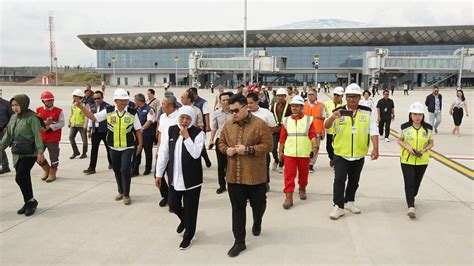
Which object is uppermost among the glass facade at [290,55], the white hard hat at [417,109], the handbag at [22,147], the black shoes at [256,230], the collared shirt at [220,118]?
the glass facade at [290,55]

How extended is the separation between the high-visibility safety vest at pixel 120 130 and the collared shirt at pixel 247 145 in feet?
7.29

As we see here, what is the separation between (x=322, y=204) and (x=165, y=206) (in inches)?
93.1

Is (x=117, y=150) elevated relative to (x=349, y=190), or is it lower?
elevated

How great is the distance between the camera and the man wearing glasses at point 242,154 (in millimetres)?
3658

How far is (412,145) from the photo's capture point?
16.4 ft

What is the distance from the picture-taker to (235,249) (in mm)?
3812

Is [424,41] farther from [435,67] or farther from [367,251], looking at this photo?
[367,251]

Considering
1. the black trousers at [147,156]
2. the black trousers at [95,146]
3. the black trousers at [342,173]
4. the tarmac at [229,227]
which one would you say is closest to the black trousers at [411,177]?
the tarmac at [229,227]

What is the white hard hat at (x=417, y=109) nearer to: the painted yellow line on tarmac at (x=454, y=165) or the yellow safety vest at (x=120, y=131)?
the painted yellow line on tarmac at (x=454, y=165)

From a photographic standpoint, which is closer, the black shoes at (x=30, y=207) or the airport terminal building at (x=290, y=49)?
the black shoes at (x=30, y=207)

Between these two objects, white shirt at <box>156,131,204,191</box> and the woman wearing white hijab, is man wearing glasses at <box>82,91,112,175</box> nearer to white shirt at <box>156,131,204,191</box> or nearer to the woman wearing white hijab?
the woman wearing white hijab

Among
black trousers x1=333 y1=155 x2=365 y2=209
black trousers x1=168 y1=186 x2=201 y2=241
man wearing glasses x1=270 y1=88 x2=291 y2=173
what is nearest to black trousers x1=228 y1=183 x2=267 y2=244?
black trousers x1=168 y1=186 x2=201 y2=241

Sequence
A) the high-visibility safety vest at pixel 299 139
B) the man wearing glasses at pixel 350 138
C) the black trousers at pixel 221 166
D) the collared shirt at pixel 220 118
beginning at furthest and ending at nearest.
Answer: the collared shirt at pixel 220 118 → the black trousers at pixel 221 166 → the high-visibility safety vest at pixel 299 139 → the man wearing glasses at pixel 350 138

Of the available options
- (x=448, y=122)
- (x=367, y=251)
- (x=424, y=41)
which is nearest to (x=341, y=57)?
(x=424, y=41)
